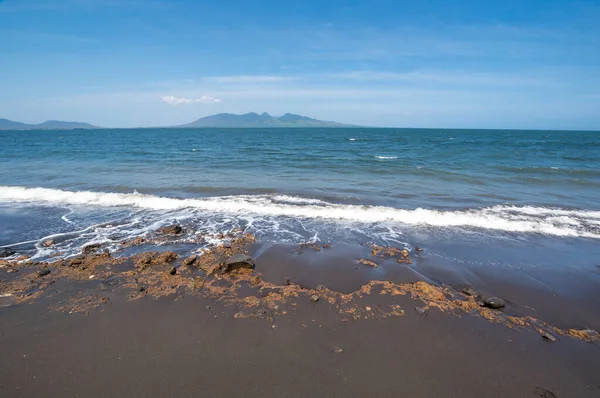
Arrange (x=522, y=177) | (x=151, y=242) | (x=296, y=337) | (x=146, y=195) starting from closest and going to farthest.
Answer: (x=296, y=337) < (x=151, y=242) < (x=146, y=195) < (x=522, y=177)

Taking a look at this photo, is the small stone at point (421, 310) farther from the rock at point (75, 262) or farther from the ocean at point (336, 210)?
the rock at point (75, 262)

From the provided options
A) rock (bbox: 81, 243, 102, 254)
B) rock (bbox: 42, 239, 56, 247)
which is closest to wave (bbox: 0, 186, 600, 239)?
rock (bbox: 42, 239, 56, 247)

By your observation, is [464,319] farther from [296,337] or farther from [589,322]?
[296,337]

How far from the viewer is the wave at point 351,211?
11.6 m

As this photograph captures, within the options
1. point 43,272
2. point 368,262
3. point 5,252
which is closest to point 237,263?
point 368,262

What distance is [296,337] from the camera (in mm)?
5219

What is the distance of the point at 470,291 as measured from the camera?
6.75 meters

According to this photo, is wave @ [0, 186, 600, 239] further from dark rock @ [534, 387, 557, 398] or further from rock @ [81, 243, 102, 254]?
dark rock @ [534, 387, 557, 398]

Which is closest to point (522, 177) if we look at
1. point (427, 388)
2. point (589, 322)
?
point (589, 322)

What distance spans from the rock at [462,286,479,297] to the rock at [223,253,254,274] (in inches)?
209

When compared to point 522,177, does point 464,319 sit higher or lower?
lower

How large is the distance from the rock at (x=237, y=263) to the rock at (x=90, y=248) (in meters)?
4.47

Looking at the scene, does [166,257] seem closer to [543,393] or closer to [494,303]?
[494,303]

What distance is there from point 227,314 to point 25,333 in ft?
11.9
